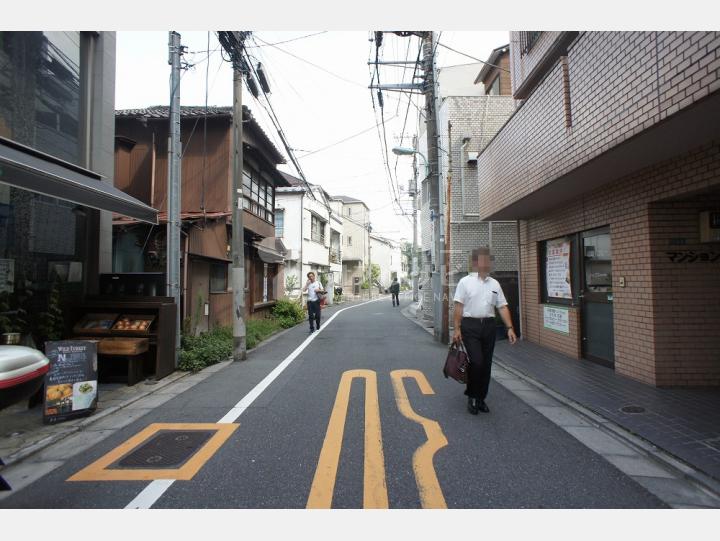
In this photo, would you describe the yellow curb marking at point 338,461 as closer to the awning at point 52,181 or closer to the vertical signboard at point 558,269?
the awning at point 52,181

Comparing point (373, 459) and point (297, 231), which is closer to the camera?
point (373, 459)

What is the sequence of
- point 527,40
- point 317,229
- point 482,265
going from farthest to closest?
point 317,229 → point 527,40 → point 482,265

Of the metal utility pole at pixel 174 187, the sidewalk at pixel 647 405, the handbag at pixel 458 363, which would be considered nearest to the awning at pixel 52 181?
the metal utility pole at pixel 174 187

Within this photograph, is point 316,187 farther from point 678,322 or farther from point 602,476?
point 602,476

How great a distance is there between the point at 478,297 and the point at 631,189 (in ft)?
11.2

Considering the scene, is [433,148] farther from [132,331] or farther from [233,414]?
[233,414]

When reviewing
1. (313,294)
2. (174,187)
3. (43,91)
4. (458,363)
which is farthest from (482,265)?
(313,294)

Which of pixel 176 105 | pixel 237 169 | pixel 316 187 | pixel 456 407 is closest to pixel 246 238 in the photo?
pixel 237 169

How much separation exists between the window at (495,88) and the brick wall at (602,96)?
6511mm

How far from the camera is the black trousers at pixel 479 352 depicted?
14.2 ft

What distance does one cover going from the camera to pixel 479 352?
14.3ft

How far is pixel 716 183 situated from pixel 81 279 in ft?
31.7

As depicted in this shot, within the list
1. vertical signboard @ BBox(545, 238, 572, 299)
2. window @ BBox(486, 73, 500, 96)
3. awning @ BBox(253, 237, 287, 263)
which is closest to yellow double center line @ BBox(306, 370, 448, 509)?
vertical signboard @ BBox(545, 238, 572, 299)

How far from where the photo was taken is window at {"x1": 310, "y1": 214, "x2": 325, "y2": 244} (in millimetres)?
26013
